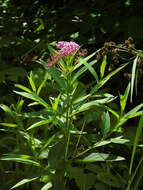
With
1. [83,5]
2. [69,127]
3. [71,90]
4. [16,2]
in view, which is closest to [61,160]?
[69,127]

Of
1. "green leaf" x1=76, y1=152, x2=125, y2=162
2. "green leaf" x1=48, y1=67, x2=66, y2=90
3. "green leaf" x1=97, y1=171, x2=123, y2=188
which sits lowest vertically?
"green leaf" x1=97, y1=171, x2=123, y2=188

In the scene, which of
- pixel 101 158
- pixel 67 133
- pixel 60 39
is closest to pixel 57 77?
pixel 67 133

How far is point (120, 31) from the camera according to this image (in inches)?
73.4

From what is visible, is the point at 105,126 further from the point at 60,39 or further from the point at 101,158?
the point at 60,39

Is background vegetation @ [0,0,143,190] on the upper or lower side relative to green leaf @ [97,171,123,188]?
upper

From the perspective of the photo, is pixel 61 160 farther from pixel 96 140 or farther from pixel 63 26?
pixel 63 26

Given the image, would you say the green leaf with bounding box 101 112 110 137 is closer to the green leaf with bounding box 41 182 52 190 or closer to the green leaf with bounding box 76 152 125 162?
the green leaf with bounding box 76 152 125 162

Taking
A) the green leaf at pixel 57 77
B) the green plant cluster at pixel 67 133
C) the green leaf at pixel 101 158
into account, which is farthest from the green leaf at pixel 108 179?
the green leaf at pixel 57 77

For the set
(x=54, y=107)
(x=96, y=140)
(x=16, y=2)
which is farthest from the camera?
(x=16, y=2)

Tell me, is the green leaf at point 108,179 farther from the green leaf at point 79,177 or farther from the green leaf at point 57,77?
the green leaf at point 57,77

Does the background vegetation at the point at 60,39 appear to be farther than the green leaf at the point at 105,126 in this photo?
Yes

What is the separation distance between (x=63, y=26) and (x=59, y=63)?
727 millimetres

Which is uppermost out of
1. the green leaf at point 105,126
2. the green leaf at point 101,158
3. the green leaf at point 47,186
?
the green leaf at point 105,126

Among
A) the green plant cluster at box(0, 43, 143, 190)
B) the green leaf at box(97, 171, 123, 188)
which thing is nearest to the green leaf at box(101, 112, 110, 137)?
the green plant cluster at box(0, 43, 143, 190)
